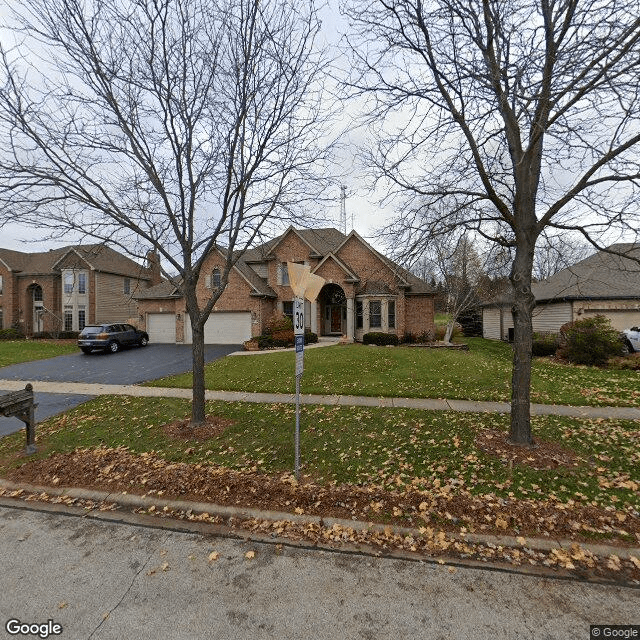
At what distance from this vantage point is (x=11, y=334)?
2766 cm

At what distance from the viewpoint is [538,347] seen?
15.9 meters

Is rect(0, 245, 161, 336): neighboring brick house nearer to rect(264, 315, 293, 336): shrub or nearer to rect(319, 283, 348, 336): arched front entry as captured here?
rect(264, 315, 293, 336): shrub

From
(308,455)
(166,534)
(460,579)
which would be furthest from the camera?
(308,455)

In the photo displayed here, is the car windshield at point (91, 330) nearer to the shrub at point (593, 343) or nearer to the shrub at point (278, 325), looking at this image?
the shrub at point (278, 325)

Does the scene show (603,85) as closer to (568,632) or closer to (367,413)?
(568,632)

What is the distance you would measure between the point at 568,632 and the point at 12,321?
134 feet

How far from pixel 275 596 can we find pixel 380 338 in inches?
673

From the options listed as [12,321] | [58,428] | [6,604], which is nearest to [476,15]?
[6,604]

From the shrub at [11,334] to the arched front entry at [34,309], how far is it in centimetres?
232

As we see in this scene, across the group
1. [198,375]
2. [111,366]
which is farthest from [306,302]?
[198,375]

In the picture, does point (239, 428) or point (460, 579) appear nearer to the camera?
point (460, 579)

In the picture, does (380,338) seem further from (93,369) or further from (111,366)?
(93,369)

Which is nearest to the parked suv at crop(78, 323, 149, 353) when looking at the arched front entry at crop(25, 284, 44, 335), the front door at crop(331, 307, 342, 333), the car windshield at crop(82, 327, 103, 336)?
the car windshield at crop(82, 327, 103, 336)

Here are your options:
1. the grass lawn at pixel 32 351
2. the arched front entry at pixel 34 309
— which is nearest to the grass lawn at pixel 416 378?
the grass lawn at pixel 32 351
